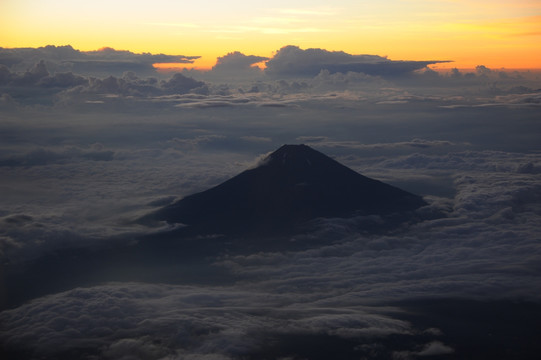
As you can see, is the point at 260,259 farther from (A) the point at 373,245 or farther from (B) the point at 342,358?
(B) the point at 342,358

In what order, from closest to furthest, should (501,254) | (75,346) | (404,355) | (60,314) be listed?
(404,355), (75,346), (60,314), (501,254)

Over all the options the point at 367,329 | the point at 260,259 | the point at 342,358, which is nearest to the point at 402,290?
the point at 367,329

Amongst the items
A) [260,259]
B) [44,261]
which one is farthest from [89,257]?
[260,259]

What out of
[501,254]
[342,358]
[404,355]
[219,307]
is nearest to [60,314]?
[219,307]

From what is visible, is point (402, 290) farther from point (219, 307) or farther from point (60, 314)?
point (60, 314)

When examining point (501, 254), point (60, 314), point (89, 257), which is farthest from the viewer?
point (89, 257)

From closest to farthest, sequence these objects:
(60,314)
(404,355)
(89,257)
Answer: (404,355) → (60,314) → (89,257)

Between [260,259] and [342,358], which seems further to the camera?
[260,259]

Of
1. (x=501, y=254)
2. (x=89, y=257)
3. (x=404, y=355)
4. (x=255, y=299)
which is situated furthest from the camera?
(x=89, y=257)

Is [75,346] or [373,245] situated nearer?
[75,346]
